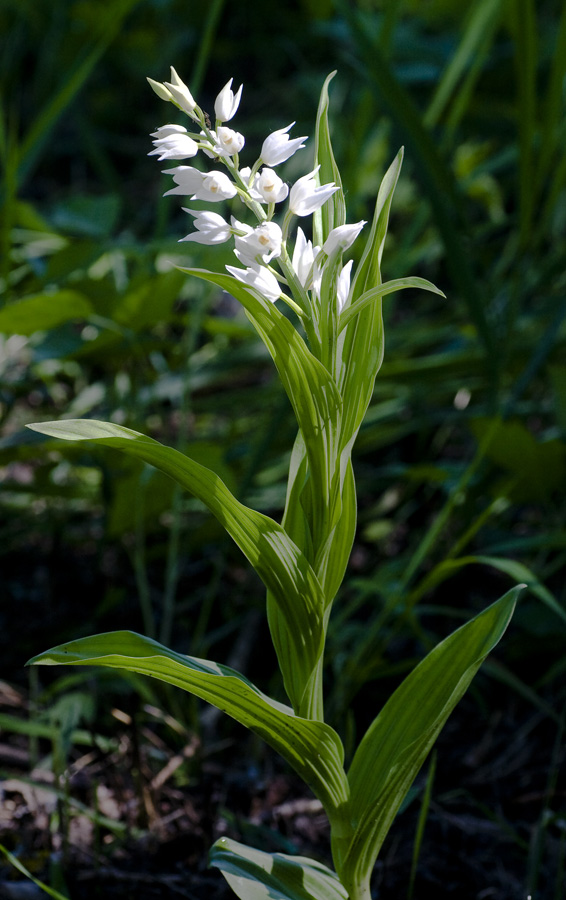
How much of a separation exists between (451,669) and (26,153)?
91 cm

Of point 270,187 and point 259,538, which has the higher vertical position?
point 270,187

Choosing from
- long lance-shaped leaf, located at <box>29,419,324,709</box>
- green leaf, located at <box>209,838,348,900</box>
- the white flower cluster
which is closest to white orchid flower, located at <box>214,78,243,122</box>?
the white flower cluster

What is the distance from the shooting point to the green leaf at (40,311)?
2.66ft

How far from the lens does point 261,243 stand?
0.43 meters

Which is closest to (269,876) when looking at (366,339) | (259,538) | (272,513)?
(259,538)

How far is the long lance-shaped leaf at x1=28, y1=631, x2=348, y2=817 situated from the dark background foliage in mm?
140

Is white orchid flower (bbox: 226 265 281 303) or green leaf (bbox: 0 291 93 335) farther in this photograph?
green leaf (bbox: 0 291 93 335)

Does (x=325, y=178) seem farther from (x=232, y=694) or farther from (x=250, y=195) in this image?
(x=232, y=694)

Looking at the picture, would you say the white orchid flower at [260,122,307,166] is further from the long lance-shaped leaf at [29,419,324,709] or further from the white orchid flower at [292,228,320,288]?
the long lance-shaped leaf at [29,419,324,709]

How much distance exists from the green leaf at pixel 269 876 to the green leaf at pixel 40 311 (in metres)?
0.59

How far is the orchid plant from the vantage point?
435 millimetres

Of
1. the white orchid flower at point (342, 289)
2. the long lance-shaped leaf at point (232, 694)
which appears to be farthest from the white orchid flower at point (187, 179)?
the long lance-shaped leaf at point (232, 694)

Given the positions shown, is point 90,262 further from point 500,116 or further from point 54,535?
point 500,116

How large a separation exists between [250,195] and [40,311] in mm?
461
